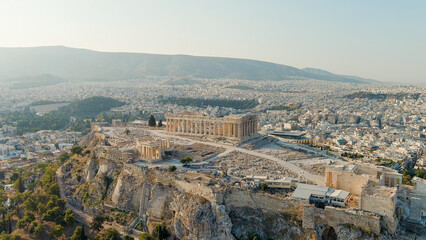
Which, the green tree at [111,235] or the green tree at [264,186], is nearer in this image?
the green tree at [264,186]

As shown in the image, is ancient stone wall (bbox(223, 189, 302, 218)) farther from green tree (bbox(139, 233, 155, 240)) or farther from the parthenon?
the parthenon

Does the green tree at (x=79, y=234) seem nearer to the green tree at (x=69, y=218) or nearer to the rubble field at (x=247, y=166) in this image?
the green tree at (x=69, y=218)

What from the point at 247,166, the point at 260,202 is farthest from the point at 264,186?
the point at 247,166

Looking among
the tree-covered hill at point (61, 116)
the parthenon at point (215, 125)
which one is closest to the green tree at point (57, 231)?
the parthenon at point (215, 125)

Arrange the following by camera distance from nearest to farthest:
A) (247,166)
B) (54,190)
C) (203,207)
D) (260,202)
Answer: (260,202)
(203,207)
(247,166)
(54,190)

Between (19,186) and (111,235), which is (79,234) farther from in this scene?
(19,186)

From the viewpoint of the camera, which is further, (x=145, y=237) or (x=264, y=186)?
(x=264, y=186)

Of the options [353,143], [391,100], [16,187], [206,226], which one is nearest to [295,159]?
[206,226]

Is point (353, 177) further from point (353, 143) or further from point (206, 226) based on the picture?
point (353, 143)
